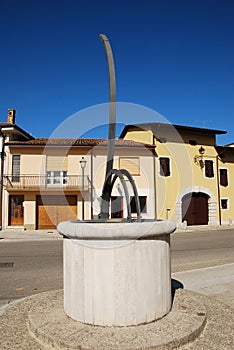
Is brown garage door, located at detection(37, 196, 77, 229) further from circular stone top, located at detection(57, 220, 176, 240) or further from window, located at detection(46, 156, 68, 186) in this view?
circular stone top, located at detection(57, 220, 176, 240)

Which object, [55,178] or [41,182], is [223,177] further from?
[41,182]

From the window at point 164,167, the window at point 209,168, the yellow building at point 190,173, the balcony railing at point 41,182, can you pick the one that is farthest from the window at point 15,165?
the window at point 209,168

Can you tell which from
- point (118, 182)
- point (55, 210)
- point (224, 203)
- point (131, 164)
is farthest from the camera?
point (224, 203)

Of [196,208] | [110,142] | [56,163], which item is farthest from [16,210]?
[110,142]

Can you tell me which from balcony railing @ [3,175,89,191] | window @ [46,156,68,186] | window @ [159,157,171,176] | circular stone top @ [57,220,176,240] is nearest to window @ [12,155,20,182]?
balcony railing @ [3,175,89,191]

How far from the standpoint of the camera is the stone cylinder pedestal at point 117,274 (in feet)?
10.1

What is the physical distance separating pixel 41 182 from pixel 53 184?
2.87 ft

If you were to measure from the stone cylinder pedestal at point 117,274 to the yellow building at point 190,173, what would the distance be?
19053 mm

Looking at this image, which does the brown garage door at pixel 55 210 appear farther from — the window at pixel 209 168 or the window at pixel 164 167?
the window at pixel 209 168

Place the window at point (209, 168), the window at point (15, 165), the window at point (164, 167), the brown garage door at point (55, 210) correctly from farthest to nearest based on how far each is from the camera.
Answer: the window at point (209, 168), the window at point (164, 167), the window at point (15, 165), the brown garage door at point (55, 210)

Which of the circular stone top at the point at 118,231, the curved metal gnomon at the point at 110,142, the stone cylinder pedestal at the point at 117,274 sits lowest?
the stone cylinder pedestal at the point at 117,274

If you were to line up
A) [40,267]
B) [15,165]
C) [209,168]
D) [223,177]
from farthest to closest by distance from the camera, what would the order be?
[223,177] → [209,168] → [15,165] → [40,267]

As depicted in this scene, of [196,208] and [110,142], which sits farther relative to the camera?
[196,208]

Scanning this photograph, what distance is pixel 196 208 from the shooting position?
2441 centimetres
